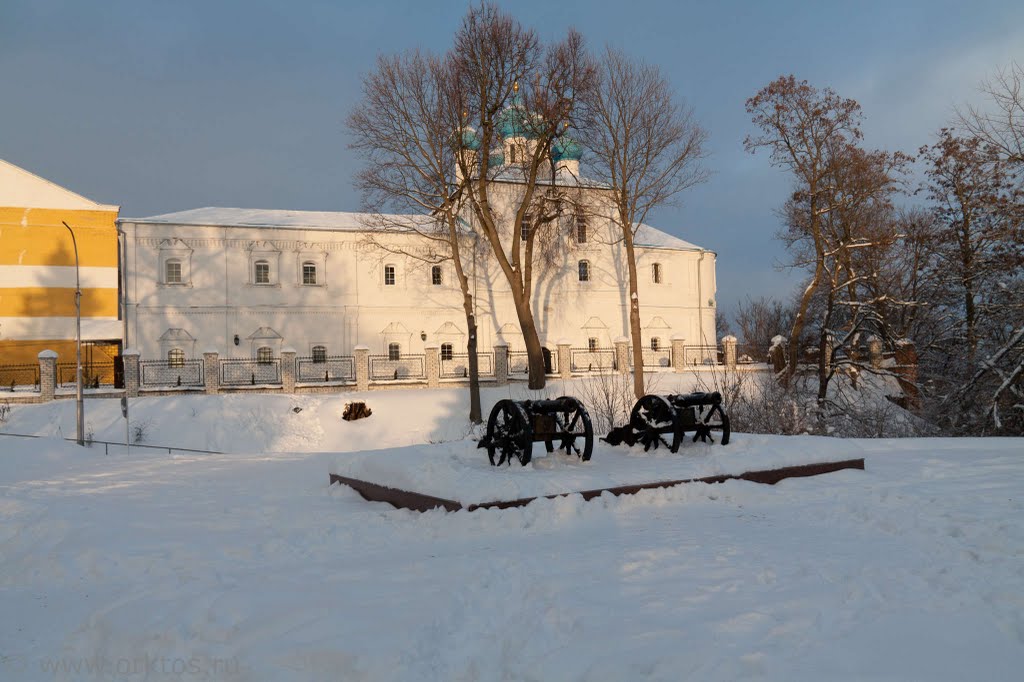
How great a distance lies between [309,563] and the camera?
6301mm

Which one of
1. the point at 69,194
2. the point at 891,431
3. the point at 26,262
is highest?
the point at 69,194

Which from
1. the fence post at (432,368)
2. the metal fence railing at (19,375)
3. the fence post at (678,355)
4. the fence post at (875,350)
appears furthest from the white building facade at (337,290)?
the fence post at (875,350)

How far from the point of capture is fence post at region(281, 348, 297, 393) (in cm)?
2622

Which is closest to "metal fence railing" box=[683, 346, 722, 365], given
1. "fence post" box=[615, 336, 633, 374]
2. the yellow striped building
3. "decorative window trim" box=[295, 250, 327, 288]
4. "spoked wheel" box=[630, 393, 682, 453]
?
"fence post" box=[615, 336, 633, 374]

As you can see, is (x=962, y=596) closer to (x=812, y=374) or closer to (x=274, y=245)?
(x=812, y=374)

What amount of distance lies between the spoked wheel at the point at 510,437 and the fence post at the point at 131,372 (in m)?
18.6

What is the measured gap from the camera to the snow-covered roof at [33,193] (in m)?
31.4

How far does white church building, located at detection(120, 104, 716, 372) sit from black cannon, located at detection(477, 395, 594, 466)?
19363mm

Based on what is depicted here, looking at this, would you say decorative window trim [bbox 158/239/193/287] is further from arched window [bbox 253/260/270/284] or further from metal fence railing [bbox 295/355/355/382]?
metal fence railing [bbox 295/355/355/382]

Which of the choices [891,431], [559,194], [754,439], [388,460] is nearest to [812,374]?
[891,431]

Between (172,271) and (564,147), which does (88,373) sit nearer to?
(172,271)

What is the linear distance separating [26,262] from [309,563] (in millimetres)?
31331

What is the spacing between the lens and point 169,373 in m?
30.0

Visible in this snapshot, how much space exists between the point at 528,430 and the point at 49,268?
2983cm
